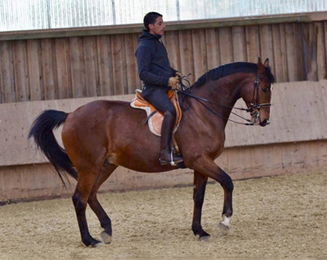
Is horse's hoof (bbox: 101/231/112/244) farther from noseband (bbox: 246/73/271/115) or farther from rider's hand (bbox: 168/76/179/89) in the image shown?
noseband (bbox: 246/73/271/115)

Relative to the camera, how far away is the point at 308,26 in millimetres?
11508

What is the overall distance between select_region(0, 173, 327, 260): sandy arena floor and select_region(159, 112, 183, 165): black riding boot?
92 cm

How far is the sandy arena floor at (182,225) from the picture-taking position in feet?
23.1

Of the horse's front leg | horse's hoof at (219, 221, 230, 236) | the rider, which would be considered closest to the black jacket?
the rider

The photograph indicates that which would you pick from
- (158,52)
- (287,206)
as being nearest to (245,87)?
(158,52)

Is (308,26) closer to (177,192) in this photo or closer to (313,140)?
(313,140)

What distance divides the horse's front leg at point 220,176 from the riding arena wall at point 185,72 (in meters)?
3.58

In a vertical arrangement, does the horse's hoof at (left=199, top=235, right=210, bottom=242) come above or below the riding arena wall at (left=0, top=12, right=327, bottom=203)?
below

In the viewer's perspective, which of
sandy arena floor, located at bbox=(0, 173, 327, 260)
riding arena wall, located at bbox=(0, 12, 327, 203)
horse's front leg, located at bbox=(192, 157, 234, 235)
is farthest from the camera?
riding arena wall, located at bbox=(0, 12, 327, 203)

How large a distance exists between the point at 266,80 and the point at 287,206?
2.45 m

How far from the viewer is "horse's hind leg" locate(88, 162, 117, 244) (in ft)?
25.5

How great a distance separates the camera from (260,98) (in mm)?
7656

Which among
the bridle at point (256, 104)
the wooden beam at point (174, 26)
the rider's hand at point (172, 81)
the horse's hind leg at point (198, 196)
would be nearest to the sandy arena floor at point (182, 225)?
the horse's hind leg at point (198, 196)

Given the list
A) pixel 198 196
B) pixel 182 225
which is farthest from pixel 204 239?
pixel 182 225
